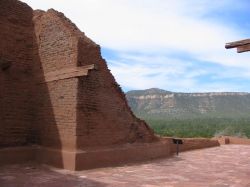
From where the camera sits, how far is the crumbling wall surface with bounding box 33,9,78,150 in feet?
38.4

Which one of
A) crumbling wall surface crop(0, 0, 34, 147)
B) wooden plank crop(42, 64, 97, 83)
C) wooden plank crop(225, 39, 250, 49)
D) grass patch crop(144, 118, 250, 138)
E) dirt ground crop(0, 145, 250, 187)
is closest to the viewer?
wooden plank crop(225, 39, 250, 49)

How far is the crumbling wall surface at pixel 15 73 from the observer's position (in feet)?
39.9

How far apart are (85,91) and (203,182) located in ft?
13.6

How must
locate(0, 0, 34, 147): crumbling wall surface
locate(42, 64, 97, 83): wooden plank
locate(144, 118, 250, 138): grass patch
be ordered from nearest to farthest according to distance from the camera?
1. locate(42, 64, 97, 83): wooden plank
2. locate(0, 0, 34, 147): crumbling wall surface
3. locate(144, 118, 250, 138): grass patch

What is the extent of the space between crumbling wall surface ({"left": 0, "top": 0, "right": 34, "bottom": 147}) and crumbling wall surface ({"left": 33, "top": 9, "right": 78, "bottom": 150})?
321 mm

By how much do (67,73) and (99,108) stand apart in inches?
54.3

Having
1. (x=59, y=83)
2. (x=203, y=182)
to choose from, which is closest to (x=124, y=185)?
(x=203, y=182)

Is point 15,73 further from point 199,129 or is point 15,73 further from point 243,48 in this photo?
point 199,129

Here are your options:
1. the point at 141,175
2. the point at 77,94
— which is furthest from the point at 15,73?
the point at 141,175

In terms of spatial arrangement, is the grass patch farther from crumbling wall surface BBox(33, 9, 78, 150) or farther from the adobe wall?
crumbling wall surface BBox(33, 9, 78, 150)

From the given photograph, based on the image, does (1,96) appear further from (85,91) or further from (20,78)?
(85,91)

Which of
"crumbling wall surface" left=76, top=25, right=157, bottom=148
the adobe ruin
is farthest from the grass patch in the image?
the adobe ruin

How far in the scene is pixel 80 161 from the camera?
11.2 metres

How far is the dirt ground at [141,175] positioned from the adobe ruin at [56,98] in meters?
0.54
